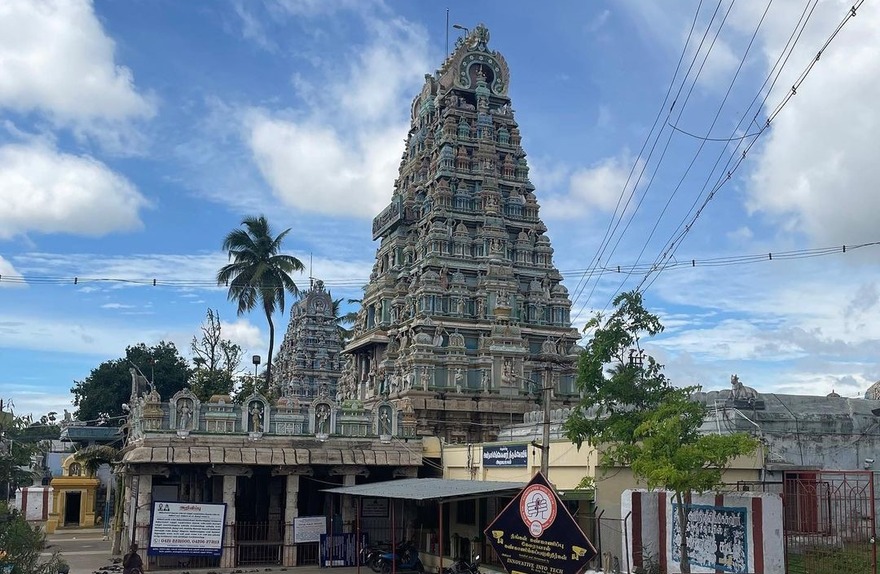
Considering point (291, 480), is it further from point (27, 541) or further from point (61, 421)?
point (61, 421)

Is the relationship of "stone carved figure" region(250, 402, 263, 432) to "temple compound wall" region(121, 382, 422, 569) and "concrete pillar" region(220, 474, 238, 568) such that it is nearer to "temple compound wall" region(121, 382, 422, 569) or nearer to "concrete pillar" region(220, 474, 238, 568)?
"temple compound wall" region(121, 382, 422, 569)

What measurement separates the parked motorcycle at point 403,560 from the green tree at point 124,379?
51.1m

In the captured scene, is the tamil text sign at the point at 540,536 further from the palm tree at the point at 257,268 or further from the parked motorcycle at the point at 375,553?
the palm tree at the point at 257,268

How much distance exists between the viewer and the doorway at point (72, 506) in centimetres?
6196

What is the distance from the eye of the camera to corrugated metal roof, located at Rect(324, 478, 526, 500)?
24.8 meters

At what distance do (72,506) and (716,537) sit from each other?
5410 cm

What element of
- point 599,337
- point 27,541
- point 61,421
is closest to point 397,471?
point 599,337

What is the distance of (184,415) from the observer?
33781 mm

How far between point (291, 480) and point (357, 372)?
19.7 meters

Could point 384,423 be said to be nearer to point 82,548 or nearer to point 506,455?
point 506,455

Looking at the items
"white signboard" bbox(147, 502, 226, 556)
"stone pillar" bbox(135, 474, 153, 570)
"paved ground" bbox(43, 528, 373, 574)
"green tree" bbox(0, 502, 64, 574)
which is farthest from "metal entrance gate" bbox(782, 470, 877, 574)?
"stone pillar" bbox(135, 474, 153, 570)

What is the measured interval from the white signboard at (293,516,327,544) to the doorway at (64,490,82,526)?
35.2 m

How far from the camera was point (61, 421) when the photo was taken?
235 feet

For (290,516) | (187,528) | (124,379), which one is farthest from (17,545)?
(124,379)
